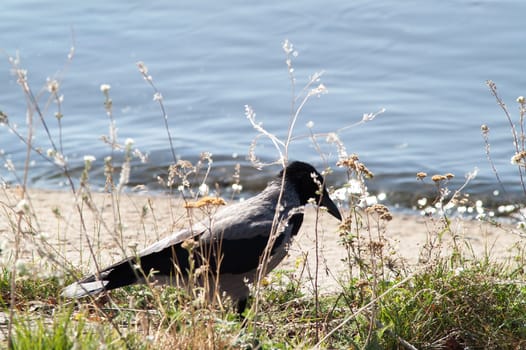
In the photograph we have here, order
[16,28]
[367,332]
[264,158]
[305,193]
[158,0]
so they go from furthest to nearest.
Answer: [158,0], [16,28], [264,158], [305,193], [367,332]

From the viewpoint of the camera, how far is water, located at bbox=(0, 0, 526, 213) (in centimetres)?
1116

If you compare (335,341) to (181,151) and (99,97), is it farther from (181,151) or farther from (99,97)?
(99,97)

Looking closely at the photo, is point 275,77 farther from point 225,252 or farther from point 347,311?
point 347,311

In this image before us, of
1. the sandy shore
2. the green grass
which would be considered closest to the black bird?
the green grass

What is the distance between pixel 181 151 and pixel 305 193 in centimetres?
526

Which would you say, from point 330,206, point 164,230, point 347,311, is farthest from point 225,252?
point 164,230

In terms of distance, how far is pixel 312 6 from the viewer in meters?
15.7

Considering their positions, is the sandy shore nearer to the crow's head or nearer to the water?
Result: the crow's head

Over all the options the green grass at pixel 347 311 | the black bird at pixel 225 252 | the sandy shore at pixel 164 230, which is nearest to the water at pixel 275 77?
the sandy shore at pixel 164 230

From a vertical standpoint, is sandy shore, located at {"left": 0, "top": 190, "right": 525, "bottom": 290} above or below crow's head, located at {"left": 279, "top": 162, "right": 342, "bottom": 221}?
below

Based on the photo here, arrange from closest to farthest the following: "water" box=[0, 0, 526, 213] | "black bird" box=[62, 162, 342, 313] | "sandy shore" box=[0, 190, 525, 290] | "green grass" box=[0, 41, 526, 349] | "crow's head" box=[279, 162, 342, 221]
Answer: "green grass" box=[0, 41, 526, 349], "black bird" box=[62, 162, 342, 313], "crow's head" box=[279, 162, 342, 221], "sandy shore" box=[0, 190, 525, 290], "water" box=[0, 0, 526, 213]

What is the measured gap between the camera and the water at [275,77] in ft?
36.6

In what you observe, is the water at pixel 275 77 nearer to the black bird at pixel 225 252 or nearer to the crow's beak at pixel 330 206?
the crow's beak at pixel 330 206

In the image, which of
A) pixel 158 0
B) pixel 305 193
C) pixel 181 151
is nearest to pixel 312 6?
pixel 158 0
